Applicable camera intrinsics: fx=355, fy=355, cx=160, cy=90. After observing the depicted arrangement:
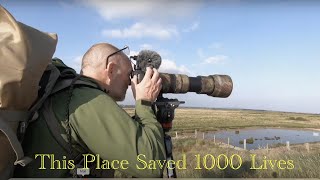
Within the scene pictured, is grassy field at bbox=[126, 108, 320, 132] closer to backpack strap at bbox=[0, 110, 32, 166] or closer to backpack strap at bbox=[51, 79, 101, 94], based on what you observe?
backpack strap at bbox=[51, 79, 101, 94]

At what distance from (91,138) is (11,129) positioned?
16.8 inches

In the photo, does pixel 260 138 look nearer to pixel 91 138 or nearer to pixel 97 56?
pixel 97 56

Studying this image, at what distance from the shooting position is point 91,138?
199 cm

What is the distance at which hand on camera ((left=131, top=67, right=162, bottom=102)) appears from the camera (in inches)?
94.6

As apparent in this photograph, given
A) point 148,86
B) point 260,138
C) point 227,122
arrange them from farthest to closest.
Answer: point 227,122 → point 260,138 → point 148,86

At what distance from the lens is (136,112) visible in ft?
7.61

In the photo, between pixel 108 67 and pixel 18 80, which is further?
pixel 108 67

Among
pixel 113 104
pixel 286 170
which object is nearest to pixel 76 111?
pixel 113 104

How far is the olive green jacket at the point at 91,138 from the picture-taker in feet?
6.51

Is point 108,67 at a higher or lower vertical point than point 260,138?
higher

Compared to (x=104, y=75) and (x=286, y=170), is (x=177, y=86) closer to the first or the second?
(x=104, y=75)

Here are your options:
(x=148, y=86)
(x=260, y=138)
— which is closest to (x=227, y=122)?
(x=260, y=138)

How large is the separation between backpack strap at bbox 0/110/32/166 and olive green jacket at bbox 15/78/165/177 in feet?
0.51

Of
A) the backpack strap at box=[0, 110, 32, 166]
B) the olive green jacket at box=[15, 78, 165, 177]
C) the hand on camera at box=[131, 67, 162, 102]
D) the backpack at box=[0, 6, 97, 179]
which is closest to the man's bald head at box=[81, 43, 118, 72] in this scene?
the hand on camera at box=[131, 67, 162, 102]
